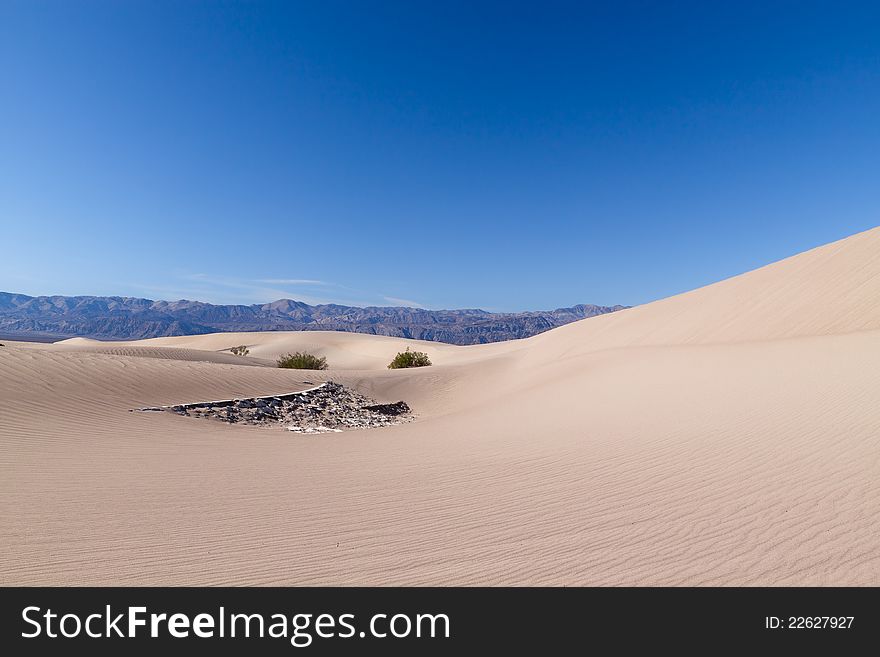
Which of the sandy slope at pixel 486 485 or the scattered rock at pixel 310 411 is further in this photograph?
the scattered rock at pixel 310 411

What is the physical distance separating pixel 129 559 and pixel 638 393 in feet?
31.7

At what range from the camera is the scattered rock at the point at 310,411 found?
1079cm

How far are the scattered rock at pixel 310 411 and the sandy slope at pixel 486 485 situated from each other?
94cm

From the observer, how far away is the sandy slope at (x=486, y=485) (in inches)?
123

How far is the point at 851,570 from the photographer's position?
2.88 meters

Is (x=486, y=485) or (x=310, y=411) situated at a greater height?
(x=310, y=411)

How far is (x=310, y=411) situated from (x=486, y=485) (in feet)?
29.4

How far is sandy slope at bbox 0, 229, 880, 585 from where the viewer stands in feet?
10.3

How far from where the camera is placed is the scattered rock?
10.8m

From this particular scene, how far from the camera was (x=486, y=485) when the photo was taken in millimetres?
5055

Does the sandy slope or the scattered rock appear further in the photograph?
the scattered rock

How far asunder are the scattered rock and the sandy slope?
945 millimetres

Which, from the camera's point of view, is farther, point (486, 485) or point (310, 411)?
point (310, 411)
